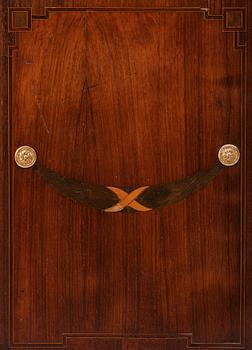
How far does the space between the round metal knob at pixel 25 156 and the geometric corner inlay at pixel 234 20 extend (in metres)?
0.55

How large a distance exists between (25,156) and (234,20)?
1.98ft

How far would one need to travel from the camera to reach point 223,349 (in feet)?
4.12

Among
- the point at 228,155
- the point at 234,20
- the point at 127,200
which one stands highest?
the point at 234,20

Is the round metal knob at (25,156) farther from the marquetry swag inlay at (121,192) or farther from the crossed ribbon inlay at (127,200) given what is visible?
the crossed ribbon inlay at (127,200)

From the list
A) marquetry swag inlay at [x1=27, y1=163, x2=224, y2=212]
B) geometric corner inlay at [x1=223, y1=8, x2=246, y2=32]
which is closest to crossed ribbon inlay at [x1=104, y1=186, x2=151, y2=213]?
marquetry swag inlay at [x1=27, y1=163, x2=224, y2=212]

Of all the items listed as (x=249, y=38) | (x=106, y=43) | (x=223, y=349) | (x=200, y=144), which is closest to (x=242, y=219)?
(x=200, y=144)

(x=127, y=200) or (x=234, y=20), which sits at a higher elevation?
(x=234, y=20)

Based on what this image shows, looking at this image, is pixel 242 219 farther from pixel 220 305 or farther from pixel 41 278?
pixel 41 278

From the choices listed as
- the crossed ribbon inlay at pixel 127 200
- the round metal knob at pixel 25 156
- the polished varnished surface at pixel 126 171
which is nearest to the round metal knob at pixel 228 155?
the polished varnished surface at pixel 126 171

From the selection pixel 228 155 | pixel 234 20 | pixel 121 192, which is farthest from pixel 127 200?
pixel 234 20

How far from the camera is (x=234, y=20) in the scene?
1.22m

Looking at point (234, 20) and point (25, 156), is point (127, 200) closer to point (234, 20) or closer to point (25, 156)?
point (25, 156)

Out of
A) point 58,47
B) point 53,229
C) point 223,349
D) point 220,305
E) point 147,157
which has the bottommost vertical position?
point 223,349

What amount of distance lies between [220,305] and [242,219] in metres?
0.22
